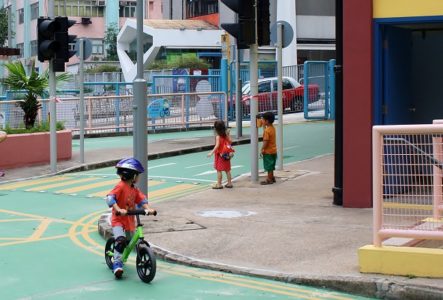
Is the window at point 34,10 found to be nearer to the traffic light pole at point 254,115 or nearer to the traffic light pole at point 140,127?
the traffic light pole at point 254,115

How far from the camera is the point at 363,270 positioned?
7.72m

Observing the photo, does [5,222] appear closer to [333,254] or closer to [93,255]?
[93,255]

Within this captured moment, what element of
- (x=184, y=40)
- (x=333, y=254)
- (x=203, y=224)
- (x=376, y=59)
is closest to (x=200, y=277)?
(x=333, y=254)

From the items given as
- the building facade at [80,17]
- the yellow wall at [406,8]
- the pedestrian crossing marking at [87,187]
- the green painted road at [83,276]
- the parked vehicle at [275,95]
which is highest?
the building facade at [80,17]

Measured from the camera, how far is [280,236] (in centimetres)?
988

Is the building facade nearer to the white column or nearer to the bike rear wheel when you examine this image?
the white column

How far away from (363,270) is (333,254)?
1053 millimetres

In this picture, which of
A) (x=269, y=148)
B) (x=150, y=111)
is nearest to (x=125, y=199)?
(x=269, y=148)

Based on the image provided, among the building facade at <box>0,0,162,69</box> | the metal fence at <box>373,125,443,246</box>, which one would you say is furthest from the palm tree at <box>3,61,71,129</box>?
the building facade at <box>0,0,162,69</box>

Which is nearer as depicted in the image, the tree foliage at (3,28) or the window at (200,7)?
the tree foliage at (3,28)

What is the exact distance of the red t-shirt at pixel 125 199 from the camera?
833 centimetres

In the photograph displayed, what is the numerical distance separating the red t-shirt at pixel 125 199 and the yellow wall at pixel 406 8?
210 inches

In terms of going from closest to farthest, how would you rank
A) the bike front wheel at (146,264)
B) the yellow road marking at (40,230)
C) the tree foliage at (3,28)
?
the bike front wheel at (146,264) < the yellow road marking at (40,230) < the tree foliage at (3,28)

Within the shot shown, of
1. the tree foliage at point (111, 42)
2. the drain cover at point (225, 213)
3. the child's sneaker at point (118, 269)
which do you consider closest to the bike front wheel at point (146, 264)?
the child's sneaker at point (118, 269)
